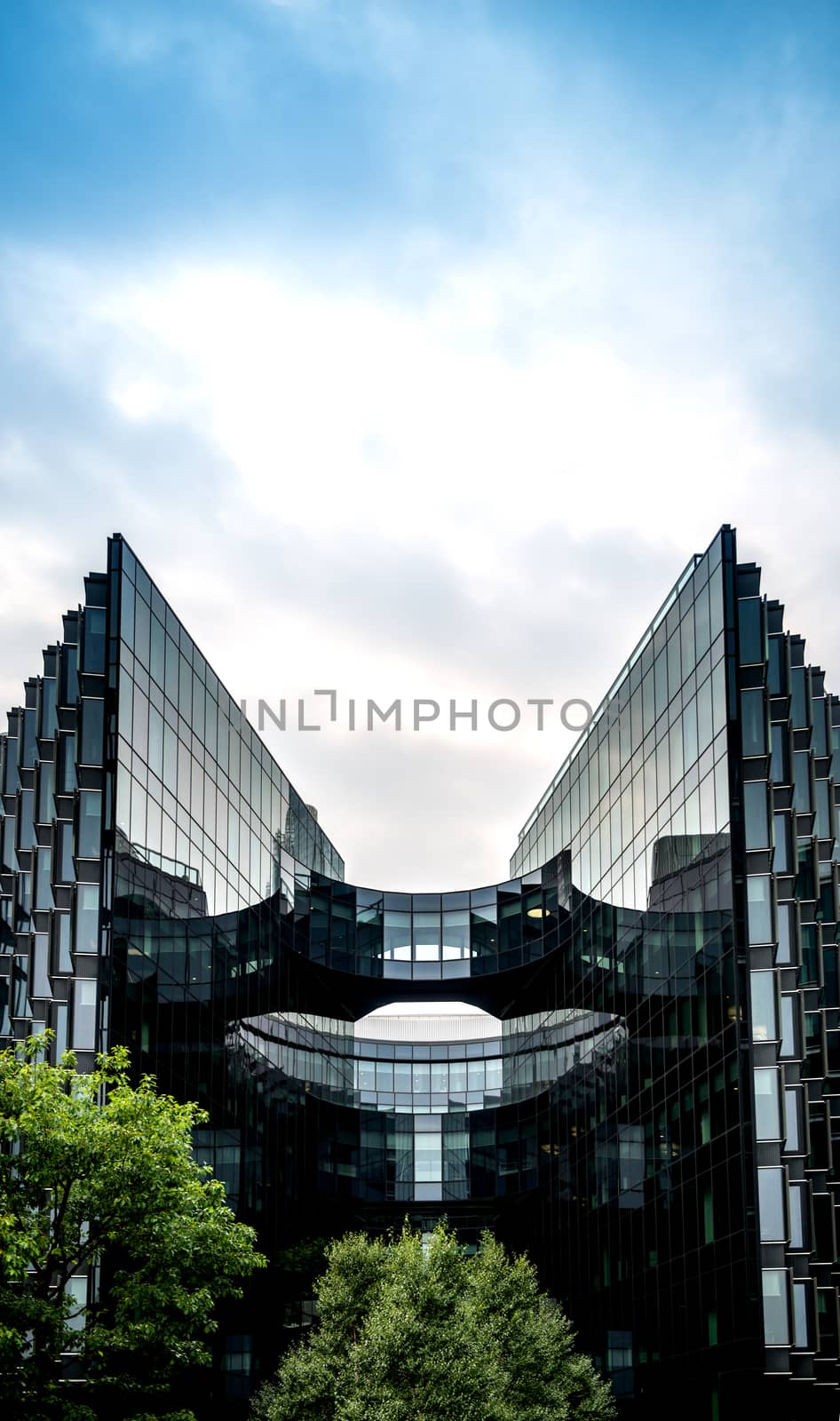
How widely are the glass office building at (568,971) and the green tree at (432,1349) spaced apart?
8.03ft

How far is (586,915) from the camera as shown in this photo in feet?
216

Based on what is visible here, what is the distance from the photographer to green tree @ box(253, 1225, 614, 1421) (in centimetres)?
4375

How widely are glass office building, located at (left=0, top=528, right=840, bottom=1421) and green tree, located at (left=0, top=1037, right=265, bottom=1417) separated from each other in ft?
28.5

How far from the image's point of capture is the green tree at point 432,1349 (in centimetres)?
4375

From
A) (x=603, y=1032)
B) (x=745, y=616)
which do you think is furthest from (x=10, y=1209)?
(x=603, y=1032)

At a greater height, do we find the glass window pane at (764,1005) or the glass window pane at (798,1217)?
the glass window pane at (764,1005)

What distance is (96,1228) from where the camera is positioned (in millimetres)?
33562

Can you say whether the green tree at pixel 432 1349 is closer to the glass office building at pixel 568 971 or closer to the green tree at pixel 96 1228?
the glass office building at pixel 568 971

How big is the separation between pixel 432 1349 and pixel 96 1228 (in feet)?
50.4

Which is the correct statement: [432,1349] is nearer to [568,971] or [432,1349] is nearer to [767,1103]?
[767,1103]

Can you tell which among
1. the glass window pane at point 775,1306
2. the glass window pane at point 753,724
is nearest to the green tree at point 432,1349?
the glass window pane at point 775,1306

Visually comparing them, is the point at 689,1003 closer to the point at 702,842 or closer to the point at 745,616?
the point at 702,842

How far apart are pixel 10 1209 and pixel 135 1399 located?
30.4 ft

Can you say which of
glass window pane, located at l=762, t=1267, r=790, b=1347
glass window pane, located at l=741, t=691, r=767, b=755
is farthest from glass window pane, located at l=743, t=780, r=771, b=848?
glass window pane, located at l=762, t=1267, r=790, b=1347
